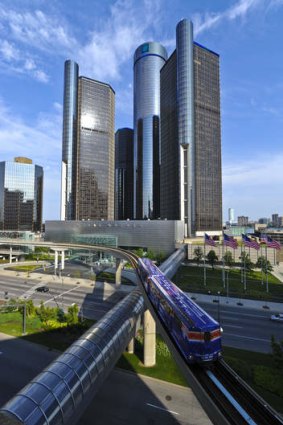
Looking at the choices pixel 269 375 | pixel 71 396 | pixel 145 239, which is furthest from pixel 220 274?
pixel 71 396

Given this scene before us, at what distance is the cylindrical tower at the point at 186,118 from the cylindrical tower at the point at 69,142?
79.9 meters

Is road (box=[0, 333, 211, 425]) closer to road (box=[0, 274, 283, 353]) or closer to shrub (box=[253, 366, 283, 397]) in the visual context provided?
shrub (box=[253, 366, 283, 397])

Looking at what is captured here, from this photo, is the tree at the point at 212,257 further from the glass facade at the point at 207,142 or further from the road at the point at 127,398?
the road at the point at 127,398

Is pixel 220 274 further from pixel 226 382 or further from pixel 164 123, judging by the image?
pixel 164 123

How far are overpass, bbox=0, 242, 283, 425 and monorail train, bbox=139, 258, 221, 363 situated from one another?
0.92 metres

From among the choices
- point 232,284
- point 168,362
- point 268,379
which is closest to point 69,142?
point 232,284

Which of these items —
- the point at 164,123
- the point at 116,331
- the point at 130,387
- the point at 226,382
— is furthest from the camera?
the point at 164,123

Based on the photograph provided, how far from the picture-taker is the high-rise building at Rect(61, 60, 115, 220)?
181500mm

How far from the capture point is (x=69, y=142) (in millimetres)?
181750

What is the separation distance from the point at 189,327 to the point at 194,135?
141002 mm

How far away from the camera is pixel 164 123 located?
17025 cm

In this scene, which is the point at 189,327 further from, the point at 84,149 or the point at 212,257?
the point at 84,149

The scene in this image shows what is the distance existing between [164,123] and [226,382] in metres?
171

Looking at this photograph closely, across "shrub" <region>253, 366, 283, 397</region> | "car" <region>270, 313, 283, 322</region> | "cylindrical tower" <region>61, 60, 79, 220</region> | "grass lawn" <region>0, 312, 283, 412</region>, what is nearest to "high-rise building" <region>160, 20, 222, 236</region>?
"cylindrical tower" <region>61, 60, 79, 220</region>
